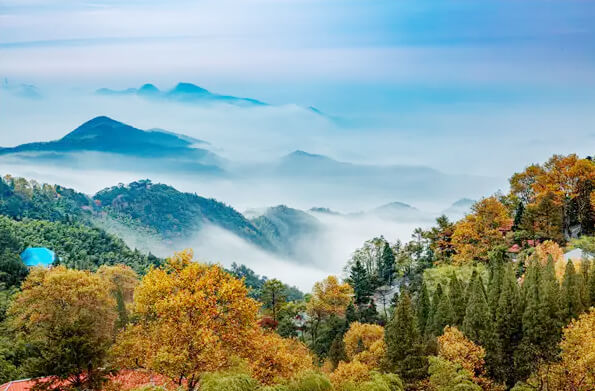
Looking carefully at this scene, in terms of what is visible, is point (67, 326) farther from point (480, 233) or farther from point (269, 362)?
point (480, 233)

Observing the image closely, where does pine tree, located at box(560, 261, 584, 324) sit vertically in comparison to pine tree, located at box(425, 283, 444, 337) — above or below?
above

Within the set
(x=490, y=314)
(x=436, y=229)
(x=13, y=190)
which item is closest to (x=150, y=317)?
(x=490, y=314)

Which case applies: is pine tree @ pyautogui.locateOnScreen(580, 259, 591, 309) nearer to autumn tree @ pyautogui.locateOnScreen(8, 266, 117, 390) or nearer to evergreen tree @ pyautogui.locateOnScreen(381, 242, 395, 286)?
autumn tree @ pyautogui.locateOnScreen(8, 266, 117, 390)

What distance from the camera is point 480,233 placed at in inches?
1893

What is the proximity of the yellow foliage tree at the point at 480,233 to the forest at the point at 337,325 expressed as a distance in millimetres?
126

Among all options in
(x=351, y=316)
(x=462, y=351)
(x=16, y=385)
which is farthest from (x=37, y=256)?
(x=462, y=351)

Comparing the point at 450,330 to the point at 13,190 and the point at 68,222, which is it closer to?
the point at 68,222

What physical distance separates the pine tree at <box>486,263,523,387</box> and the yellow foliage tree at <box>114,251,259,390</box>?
1242cm

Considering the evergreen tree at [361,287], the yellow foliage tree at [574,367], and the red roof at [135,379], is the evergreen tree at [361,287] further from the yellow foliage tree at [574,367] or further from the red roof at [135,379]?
the red roof at [135,379]

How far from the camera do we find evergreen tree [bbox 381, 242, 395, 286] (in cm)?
5941

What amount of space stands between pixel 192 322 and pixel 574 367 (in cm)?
1275

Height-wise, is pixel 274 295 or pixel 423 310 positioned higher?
pixel 274 295

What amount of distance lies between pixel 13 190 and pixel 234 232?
87870mm

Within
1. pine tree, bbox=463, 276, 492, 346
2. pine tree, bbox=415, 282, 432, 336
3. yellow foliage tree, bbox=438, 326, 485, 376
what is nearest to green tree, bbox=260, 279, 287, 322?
pine tree, bbox=415, 282, 432, 336
